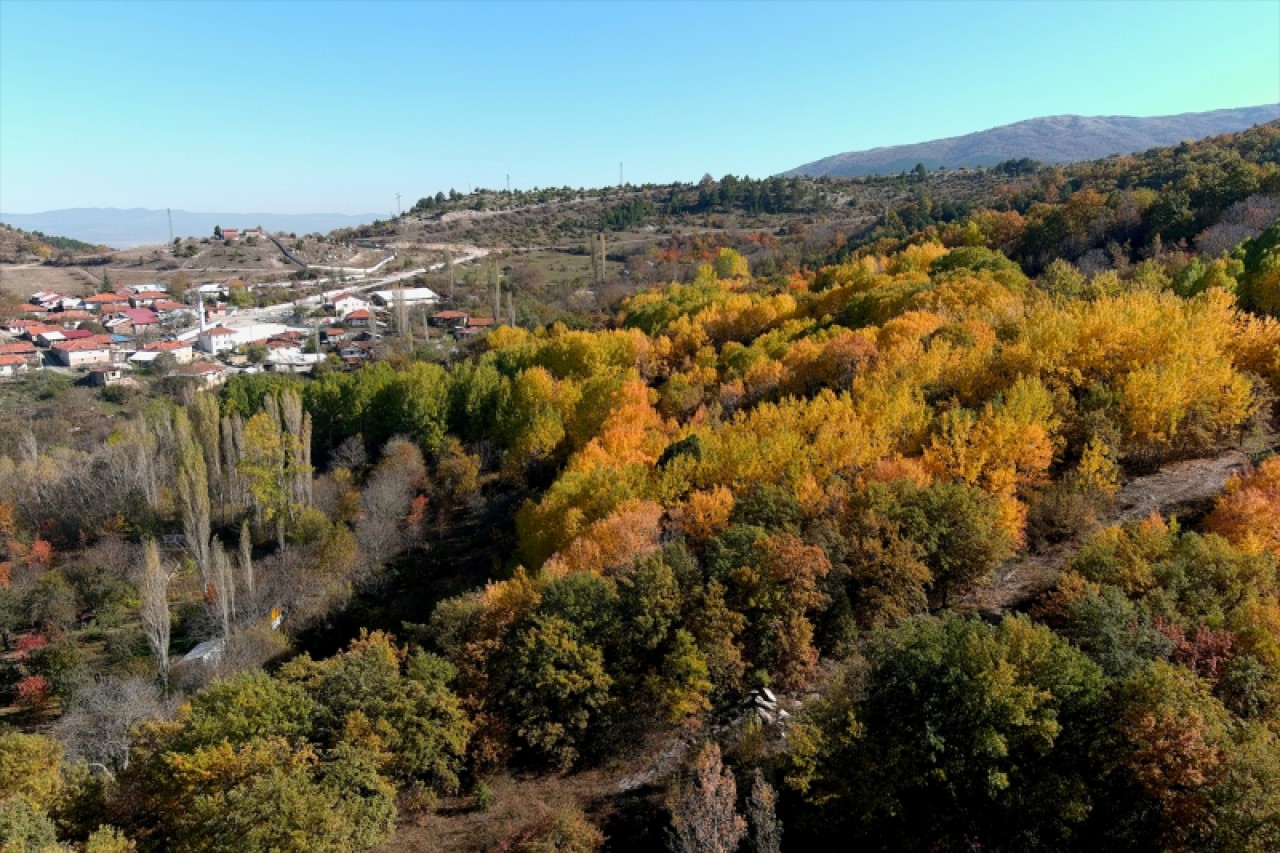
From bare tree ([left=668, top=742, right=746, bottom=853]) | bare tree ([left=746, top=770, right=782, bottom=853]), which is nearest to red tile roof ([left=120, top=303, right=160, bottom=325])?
bare tree ([left=668, top=742, right=746, bottom=853])

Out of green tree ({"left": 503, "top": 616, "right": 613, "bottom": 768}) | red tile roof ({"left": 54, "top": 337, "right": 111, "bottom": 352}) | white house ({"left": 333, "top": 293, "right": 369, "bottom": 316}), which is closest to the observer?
green tree ({"left": 503, "top": 616, "right": 613, "bottom": 768})

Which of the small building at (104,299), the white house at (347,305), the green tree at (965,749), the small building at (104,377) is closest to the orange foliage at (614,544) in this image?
the green tree at (965,749)

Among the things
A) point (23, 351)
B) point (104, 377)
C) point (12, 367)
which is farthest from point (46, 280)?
point (104, 377)

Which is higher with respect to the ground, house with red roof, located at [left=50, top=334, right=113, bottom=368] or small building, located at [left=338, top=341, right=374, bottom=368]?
house with red roof, located at [left=50, top=334, right=113, bottom=368]

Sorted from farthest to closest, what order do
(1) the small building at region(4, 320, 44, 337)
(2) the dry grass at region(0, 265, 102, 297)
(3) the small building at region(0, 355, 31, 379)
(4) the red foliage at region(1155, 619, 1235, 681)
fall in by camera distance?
(2) the dry grass at region(0, 265, 102, 297), (1) the small building at region(4, 320, 44, 337), (3) the small building at region(0, 355, 31, 379), (4) the red foliage at region(1155, 619, 1235, 681)

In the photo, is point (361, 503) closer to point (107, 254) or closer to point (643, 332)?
point (643, 332)

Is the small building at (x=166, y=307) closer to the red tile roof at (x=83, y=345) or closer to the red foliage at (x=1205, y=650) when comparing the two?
the red tile roof at (x=83, y=345)

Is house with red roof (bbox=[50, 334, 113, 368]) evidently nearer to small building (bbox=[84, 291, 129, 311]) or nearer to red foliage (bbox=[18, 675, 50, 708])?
small building (bbox=[84, 291, 129, 311])
